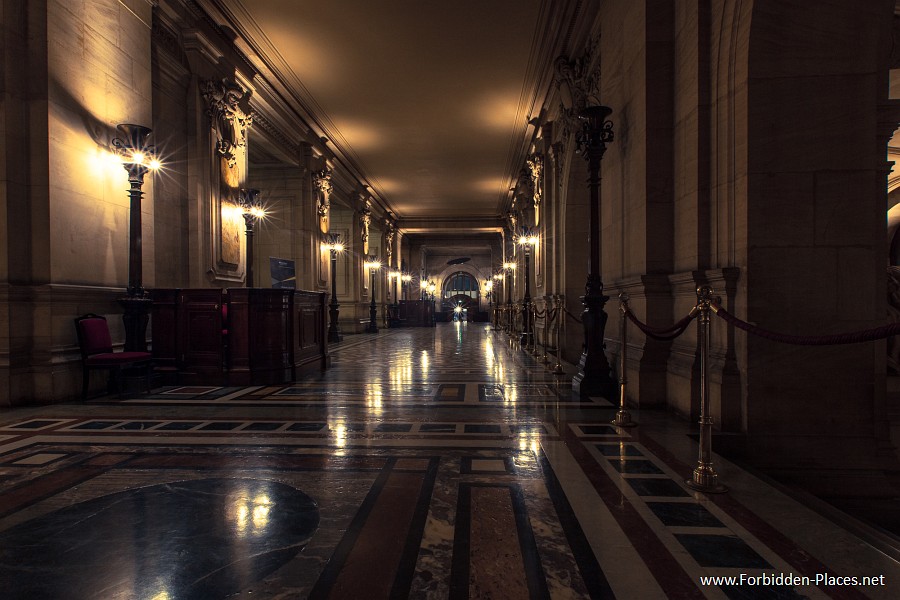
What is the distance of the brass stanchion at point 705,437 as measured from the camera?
9.43ft

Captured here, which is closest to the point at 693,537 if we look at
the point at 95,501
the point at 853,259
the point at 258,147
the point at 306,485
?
the point at 306,485

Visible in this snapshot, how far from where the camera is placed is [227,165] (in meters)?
9.47

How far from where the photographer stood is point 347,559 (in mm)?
2107

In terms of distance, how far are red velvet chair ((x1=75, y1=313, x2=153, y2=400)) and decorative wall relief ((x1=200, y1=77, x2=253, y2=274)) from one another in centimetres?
298

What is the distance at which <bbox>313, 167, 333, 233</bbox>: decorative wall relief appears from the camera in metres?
15.0

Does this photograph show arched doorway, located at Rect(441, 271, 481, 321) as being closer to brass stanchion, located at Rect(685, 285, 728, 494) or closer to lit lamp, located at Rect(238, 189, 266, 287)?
lit lamp, located at Rect(238, 189, 266, 287)

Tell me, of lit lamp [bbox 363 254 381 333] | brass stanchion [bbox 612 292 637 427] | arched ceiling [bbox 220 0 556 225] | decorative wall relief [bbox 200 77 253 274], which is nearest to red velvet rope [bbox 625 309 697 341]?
brass stanchion [bbox 612 292 637 427]

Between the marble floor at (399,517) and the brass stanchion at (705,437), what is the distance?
95 mm

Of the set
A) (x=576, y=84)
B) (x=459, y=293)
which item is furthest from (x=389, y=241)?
(x=459, y=293)

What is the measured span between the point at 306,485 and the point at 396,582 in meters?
1.25

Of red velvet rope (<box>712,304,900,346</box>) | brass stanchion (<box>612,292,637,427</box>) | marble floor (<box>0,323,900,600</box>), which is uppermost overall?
red velvet rope (<box>712,304,900,346</box>)

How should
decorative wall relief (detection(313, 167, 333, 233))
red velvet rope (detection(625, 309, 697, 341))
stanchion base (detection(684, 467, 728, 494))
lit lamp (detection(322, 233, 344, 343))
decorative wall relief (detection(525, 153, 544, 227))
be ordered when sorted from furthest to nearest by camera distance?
lit lamp (detection(322, 233, 344, 343)), decorative wall relief (detection(313, 167, 333, 233)), decorative wall relief (detection(525, 153, 544, 227)), red velvet rope (detection(625, 309, 697, 341)), stanchion base (detection(684, 467, 728, 494))

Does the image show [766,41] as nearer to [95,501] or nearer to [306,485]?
[306,485]

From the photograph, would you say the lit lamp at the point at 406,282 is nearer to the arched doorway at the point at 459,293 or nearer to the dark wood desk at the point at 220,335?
the arched doorway at the point at 459,293
